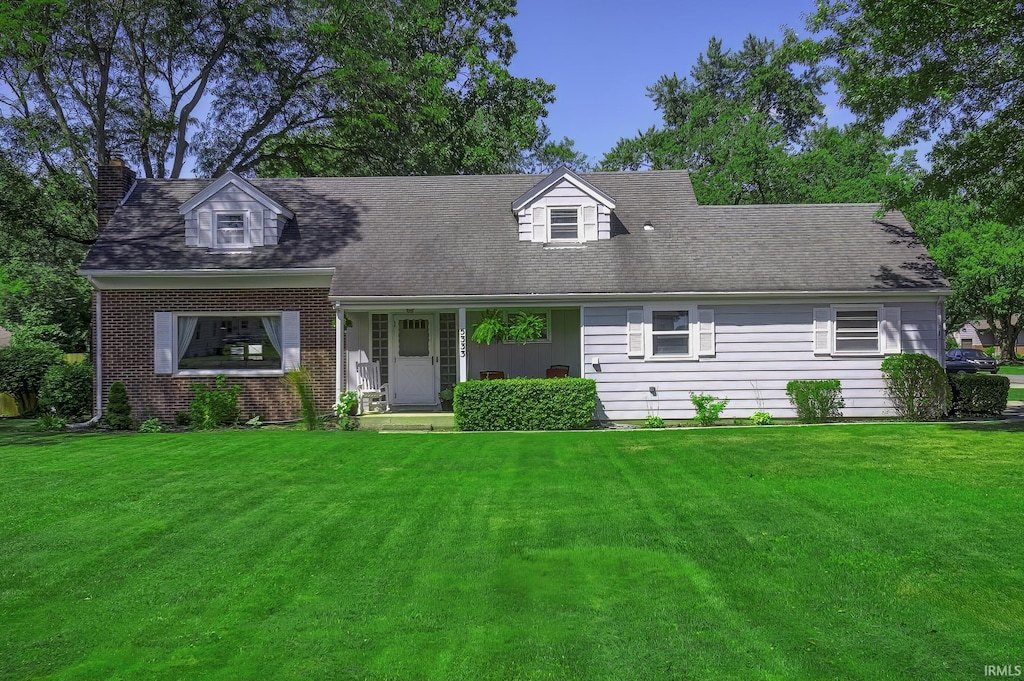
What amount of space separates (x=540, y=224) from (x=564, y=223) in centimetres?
61

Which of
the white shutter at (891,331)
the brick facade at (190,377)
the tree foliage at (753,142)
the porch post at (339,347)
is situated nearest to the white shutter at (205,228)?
the brick facade at (190,377)

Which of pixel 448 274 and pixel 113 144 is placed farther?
pixel 113 144

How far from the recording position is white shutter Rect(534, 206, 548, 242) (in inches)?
687

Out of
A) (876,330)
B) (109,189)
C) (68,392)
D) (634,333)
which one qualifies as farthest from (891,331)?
(109,189)

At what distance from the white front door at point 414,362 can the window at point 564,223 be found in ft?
12.3

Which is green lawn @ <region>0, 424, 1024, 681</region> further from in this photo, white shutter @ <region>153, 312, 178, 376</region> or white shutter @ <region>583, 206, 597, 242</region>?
white shutter @ <region>583, 206, 597, 242</region>

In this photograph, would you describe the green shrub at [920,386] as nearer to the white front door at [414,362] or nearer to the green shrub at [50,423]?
the white front door at [414,362]

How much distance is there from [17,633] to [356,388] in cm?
1210

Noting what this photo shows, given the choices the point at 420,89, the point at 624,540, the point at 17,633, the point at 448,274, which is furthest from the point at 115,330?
the point at 420,89

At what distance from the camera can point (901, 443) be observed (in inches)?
461

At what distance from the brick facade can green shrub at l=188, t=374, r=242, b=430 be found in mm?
484

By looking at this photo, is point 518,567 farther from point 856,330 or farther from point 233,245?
point 233,245

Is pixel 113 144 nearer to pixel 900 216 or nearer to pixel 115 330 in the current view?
pixel 115 330

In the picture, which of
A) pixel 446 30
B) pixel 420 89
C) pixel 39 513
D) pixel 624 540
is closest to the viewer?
pixel 624 540
